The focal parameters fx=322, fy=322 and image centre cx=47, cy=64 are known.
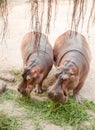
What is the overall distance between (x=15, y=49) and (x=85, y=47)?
1822 mm

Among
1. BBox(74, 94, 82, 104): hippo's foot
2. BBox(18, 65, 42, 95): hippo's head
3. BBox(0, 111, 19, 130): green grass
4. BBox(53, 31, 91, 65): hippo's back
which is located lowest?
BBox(0, 111, 19, 130): green grass

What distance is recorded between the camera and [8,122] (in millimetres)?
3680

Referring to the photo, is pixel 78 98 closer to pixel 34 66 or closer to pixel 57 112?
pixel 57 112

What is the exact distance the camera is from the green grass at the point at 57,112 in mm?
3814

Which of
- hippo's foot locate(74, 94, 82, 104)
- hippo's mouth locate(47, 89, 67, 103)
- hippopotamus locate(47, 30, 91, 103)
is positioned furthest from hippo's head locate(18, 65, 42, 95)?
hippo's foot locate(74, 94, 82, 104)

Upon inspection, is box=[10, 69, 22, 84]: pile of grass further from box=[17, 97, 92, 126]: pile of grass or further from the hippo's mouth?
the hippo's mouth

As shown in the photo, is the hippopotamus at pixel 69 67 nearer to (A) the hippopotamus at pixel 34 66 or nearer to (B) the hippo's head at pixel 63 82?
(B) the hippo's head at pixel 63 82

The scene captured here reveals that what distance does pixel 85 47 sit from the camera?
14.4 ft

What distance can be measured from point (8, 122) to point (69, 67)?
95cm

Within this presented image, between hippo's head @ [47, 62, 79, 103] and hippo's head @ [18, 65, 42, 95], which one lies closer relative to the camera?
hippo's head @ [47, 62, 79, 103]

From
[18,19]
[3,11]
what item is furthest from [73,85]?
[18,19]

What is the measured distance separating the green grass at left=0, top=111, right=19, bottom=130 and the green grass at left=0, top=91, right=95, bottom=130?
0.18 meters

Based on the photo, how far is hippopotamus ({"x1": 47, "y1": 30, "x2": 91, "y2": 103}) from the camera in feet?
11.6

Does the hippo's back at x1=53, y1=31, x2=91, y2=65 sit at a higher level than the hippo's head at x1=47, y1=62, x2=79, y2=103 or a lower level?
higher
